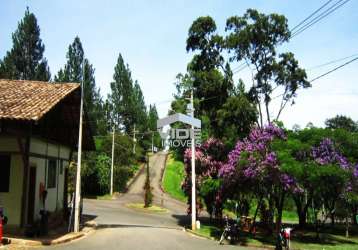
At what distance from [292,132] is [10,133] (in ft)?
51.9

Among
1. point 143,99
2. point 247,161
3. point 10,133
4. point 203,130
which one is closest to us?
point 10,133

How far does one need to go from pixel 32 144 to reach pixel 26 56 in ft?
160

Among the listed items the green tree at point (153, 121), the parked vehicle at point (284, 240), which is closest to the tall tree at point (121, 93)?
the green tree at point (153, 121)

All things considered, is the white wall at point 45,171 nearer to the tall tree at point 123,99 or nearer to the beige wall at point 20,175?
the beige wall at point 20,175

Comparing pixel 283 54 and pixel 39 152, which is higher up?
pixel 283 54

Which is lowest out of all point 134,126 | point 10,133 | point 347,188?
point 347,188

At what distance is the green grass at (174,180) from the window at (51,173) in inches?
1257

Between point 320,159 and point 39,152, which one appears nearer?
point 39,152

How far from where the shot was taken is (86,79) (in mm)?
72312

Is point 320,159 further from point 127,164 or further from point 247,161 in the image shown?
point 127,164

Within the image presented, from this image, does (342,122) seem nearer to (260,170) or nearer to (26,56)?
(26,56)

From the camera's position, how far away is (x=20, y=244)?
16844mm

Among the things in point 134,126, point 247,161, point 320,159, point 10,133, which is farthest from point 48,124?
point 134,126

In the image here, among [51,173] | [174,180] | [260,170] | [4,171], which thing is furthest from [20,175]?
[174,180]
